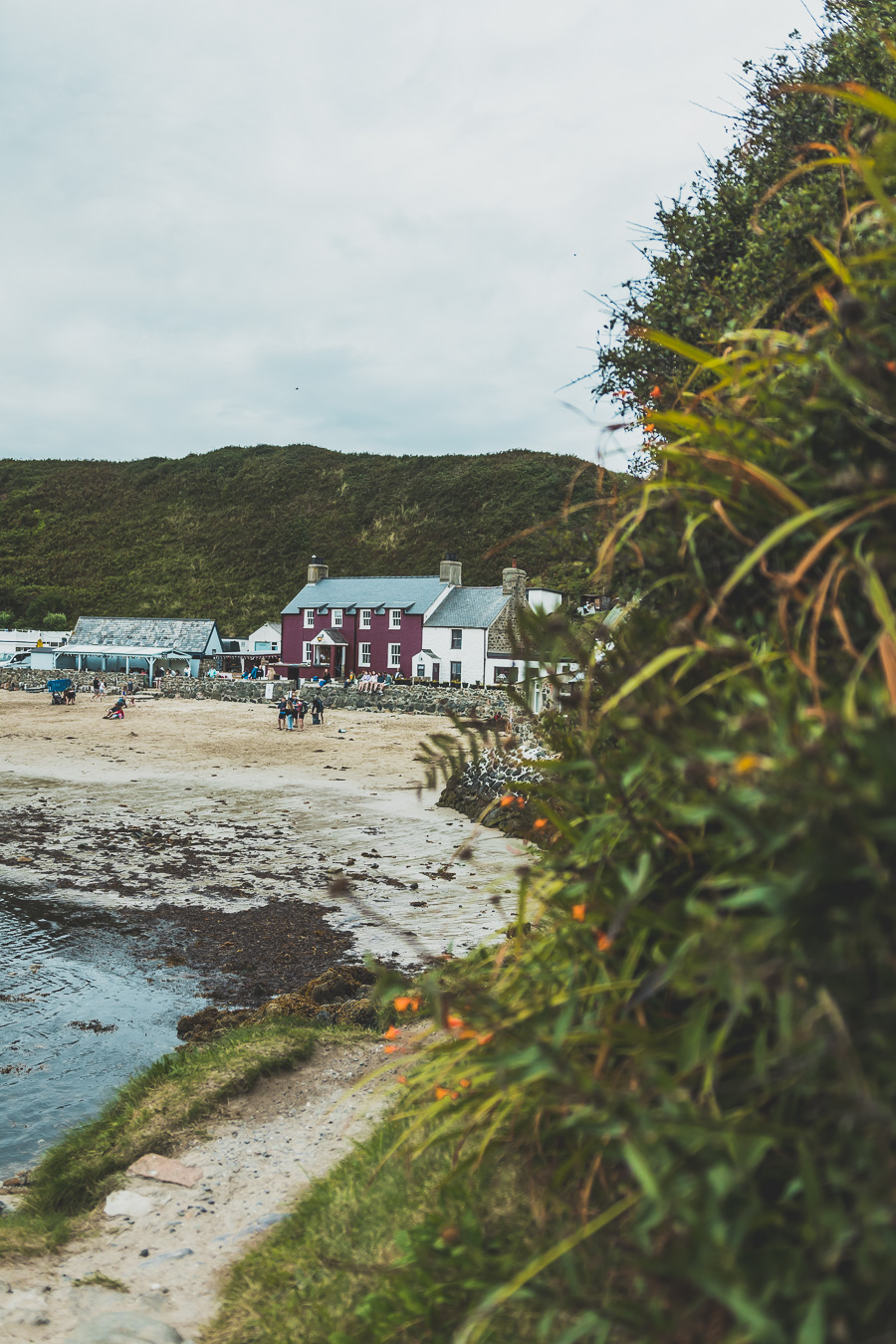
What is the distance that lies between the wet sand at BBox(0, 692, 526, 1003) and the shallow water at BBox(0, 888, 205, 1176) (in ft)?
1.93

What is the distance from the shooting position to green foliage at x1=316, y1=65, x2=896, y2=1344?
1479 millimetres

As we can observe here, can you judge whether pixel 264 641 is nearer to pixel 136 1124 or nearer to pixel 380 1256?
pixel 136 1124

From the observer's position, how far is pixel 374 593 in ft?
231

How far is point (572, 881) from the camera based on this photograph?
2.29 metres

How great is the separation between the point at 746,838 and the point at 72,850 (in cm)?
1664

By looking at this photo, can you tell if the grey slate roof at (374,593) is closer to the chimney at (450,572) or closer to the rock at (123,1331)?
the chimney at (450,572)

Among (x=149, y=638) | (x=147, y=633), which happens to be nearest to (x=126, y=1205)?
(x=149, y=638)

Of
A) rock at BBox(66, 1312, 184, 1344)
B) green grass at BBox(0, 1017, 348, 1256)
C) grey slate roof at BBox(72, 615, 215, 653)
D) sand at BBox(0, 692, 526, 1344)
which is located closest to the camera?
rock at BBox(66, 1312, 184, 1344)

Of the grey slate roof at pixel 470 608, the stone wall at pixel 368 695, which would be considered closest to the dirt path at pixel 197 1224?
the stone wall at pixel 368 695

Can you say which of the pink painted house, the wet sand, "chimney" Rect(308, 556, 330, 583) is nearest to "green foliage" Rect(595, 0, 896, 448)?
the wet sand

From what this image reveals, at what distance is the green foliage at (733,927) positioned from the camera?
1.48m

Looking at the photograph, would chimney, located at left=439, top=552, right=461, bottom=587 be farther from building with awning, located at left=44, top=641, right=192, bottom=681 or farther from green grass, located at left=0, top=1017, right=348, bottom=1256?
green grass, located at left=0, top=1017, right=348, bottom=1256

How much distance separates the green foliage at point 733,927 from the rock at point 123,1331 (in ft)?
4.55

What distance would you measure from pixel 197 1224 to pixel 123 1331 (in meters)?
1.00
